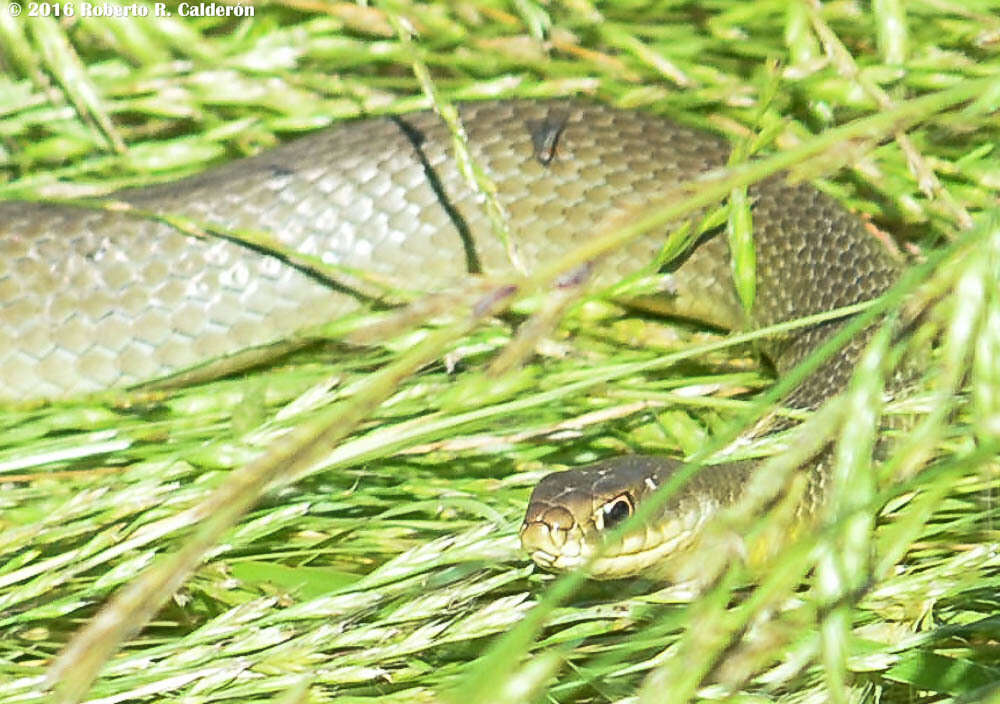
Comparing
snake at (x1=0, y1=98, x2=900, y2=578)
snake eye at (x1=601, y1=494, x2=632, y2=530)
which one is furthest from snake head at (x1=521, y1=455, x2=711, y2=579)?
snake at (x1=0, y1=98, x2=900, y2=578)

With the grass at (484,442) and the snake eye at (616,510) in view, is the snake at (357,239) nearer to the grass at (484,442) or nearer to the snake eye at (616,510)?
the grass at (484,442)

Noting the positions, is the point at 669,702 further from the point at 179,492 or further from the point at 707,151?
the point at 707,151

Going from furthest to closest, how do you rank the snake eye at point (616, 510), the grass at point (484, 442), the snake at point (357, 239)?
the snake at point (357, 239) < the snake eye at point (616, 510) < the grass at point (484, 442)

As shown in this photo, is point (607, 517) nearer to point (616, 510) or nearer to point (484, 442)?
point (616, 510)

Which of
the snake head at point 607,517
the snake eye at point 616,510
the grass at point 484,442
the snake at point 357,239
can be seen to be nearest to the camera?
the grass at point 484,442

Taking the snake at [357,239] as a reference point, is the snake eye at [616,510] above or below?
below

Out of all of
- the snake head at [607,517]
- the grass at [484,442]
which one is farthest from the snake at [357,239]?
the snake head at [607,517]

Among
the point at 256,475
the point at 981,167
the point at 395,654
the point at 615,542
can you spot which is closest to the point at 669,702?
the point at 615,542
